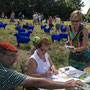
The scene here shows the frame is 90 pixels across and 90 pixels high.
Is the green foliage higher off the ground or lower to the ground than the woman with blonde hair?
higher

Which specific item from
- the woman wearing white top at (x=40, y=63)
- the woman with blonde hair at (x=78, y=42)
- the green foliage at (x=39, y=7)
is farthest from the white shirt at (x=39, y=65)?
the green foliage at (x=39, y=7)

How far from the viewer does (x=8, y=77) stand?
4.77 ft

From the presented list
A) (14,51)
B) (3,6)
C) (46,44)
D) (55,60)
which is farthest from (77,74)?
(3,6)

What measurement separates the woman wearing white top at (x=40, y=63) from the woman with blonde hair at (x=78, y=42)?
0.44 m

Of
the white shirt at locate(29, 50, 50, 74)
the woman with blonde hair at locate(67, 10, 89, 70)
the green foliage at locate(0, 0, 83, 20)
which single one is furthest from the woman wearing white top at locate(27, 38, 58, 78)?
the green foliage at locate(0, 0, 83, 20)

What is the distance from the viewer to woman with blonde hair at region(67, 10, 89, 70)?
8.07ft

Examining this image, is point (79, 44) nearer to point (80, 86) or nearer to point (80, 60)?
point (80, 60)

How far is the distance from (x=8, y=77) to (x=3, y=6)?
30.8 meters

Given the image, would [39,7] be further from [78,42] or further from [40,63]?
[40,63]

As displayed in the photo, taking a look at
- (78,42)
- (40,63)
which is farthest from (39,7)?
(40,63)

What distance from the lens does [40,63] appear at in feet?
7.95

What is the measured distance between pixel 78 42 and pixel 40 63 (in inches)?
29.4

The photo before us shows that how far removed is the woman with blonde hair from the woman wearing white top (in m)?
0.44

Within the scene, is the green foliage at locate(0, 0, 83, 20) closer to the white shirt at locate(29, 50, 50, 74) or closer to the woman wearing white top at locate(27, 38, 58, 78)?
the woman wearing white top at locate(27, 38, 58, 78)
